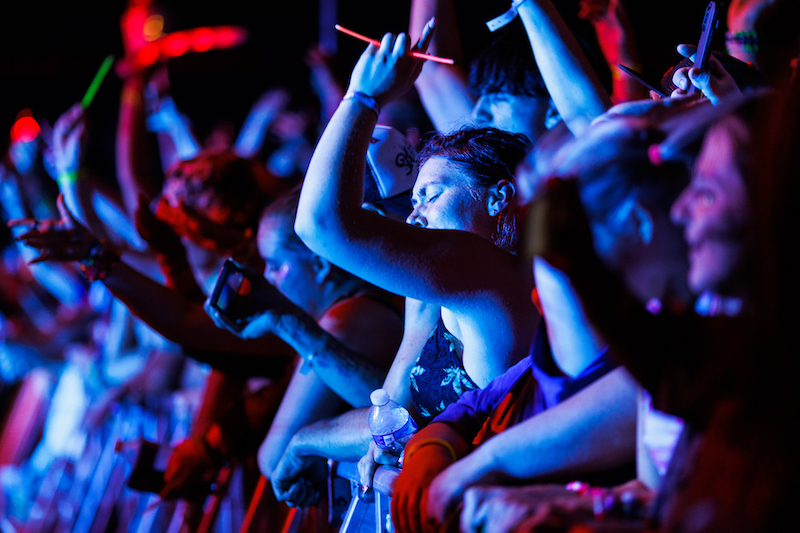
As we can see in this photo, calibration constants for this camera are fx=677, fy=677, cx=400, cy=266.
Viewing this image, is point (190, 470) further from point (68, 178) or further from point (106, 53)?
point (106, 53)

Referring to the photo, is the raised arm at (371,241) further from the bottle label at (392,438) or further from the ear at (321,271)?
the ear at (321,271)

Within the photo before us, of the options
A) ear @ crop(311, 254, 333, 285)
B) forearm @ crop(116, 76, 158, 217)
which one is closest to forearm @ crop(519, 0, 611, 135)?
ear @ crop(311, 254, 333, 285)

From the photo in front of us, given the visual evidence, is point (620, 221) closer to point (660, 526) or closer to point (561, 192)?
point (561, 192)

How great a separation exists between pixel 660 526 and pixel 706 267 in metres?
0.28

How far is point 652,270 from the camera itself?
29.5 inches

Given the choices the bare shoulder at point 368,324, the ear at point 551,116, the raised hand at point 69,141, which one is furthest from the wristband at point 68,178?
the ear at point 551,116

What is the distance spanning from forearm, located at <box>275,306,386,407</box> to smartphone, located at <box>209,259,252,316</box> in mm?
126

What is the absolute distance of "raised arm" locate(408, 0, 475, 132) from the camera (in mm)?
2182

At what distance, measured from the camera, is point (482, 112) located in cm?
205

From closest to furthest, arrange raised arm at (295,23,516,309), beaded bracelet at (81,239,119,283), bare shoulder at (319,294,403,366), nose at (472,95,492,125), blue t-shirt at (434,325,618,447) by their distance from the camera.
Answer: blue t-shirt at (434,325,618,447)
raised arm at (295,23,516,309)
bare shoulder at (319,294,403,366)
nose at (472,95,492,125)
beaded bracelet at (81,239,119,283)

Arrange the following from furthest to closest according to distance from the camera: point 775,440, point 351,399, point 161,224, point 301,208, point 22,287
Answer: point 22,287 → point 161,224 → point 351,399 → point 301,208 → point 775,440

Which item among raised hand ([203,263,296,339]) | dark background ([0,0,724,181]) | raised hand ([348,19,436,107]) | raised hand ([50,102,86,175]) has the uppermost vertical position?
dark background ([0,0,724,181])

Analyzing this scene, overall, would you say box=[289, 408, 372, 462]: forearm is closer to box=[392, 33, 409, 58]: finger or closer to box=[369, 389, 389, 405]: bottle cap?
box=[369, 389, 389, 405]: bottle cap

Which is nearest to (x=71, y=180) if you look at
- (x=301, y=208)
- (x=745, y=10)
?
(x=301, y=208)
